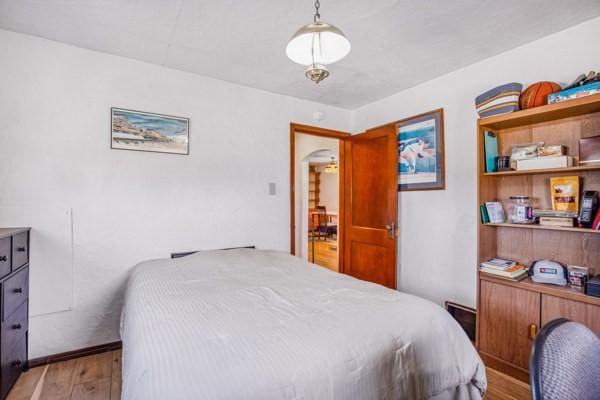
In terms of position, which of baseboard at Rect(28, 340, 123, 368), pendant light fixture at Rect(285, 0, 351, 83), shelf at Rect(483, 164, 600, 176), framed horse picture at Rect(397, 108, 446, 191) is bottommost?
baseboard at Rect(28, 340, 123, 368)

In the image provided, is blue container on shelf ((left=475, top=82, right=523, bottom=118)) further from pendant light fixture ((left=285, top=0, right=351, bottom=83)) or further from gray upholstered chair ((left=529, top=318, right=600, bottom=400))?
gray upholstered chair ((left=529, top=318, right=600, bottom=400))

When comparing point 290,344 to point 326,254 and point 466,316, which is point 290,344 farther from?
point 326,254

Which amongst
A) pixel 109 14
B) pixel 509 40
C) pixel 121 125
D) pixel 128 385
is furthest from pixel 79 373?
pixel 509 40

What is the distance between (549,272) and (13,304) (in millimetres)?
3648

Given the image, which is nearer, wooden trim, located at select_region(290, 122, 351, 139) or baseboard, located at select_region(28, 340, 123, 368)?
baseboard, located at select_region(28, 340, 123, 368)

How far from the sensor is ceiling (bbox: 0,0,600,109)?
6.12 feet

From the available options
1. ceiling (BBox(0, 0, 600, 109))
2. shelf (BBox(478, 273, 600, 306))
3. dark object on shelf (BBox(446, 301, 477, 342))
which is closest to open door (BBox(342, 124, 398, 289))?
dark object on shelf (BBox(446, 301, 477, 342))

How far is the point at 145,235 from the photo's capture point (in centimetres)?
263

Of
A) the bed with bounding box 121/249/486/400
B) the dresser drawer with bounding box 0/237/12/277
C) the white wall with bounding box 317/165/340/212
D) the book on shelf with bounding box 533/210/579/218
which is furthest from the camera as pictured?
the white wall with bounding box 317/165/340/212

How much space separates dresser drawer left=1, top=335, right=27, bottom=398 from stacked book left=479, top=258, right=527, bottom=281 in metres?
3.31

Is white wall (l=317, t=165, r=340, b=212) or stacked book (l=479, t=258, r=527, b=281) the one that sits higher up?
white wall (l=317, t=165, r=340, b=212)

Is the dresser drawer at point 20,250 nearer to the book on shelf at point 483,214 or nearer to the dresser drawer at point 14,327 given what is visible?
the dresser drawer at point 14,327

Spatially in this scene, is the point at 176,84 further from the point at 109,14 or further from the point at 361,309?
the point at 361,309

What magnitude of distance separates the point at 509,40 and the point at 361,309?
7.77 feet
